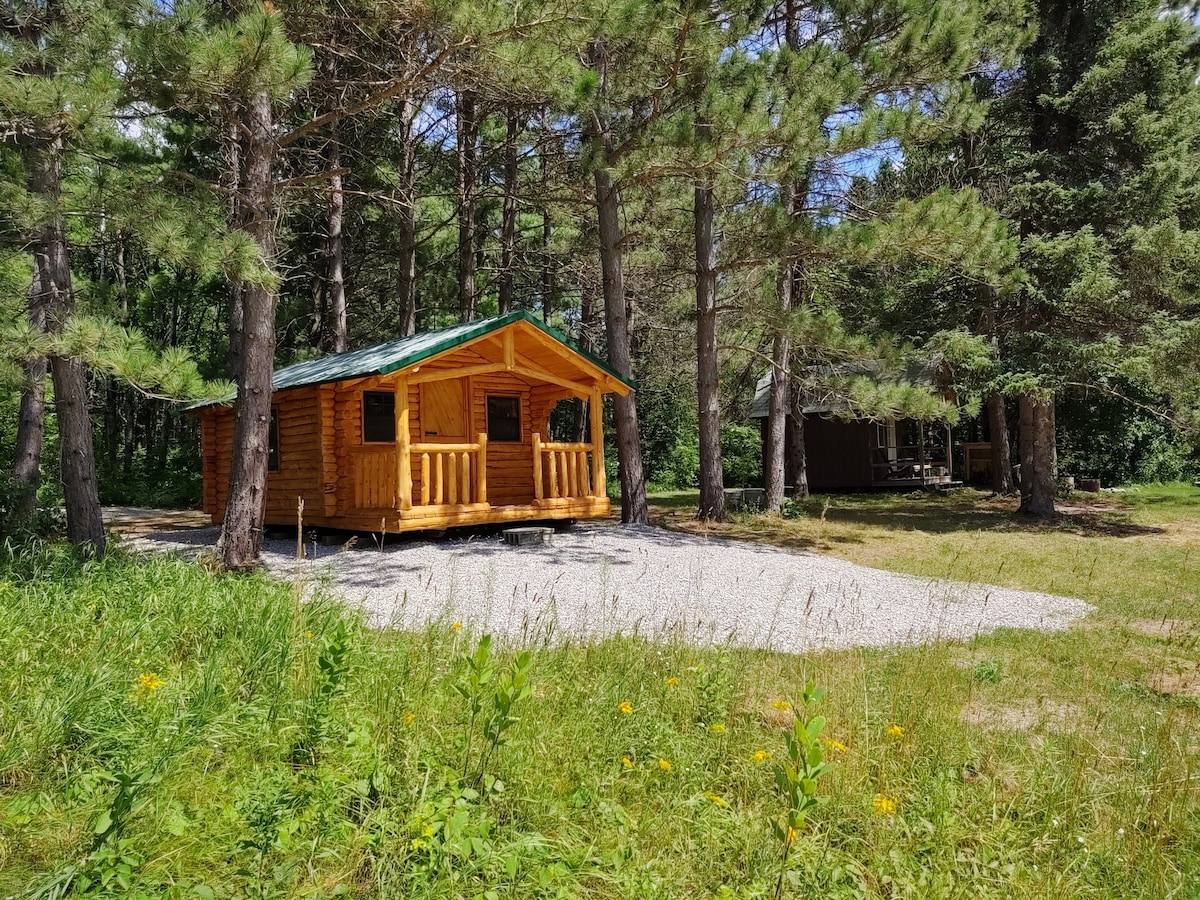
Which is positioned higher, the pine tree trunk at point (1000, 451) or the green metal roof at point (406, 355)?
the green metal roof at point (406, 355)

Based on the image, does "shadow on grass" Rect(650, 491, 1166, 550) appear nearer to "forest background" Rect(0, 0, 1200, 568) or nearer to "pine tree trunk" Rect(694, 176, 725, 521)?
"pine tree trunk" Rect(694, 176, 725, 521)

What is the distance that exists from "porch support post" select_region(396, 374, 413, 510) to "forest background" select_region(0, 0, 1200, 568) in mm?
1964

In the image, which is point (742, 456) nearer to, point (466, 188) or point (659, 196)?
point (659, 196)

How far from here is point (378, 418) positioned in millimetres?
11781

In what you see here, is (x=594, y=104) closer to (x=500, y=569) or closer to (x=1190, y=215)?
(x=500, y=569)

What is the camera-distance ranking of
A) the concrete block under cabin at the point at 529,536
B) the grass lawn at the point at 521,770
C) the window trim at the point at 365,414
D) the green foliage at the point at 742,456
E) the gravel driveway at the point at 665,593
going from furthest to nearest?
the green foliage at the point at 742,456 → the window trim at the point at 365,414 → the concrete block under cabin at the point at 529,536 → the gravel driveway at the point at 665,593 → the grass lawn at the point at 521,770

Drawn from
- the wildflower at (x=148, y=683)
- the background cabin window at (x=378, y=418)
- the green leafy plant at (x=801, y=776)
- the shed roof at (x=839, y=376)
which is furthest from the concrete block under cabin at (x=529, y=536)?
the green leafy plant at (x=801, y=776)

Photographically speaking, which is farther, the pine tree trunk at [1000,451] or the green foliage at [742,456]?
the green foliage at [742,456]

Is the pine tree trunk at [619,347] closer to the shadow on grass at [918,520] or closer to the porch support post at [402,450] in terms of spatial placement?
the shadow on grass at [918,520]

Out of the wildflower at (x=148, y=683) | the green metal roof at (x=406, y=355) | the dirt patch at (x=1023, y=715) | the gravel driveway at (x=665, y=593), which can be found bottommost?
the dirt patch at (x=1023, y=715)

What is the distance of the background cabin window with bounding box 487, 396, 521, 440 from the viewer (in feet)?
42.7

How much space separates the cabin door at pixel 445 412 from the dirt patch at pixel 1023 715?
9211mm

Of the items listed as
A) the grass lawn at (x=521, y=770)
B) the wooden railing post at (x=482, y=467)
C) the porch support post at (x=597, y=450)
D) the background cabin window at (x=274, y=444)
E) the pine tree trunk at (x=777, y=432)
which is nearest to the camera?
the grass lawn at (x=521, y=770)

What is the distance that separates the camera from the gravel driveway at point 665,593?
577 cm
